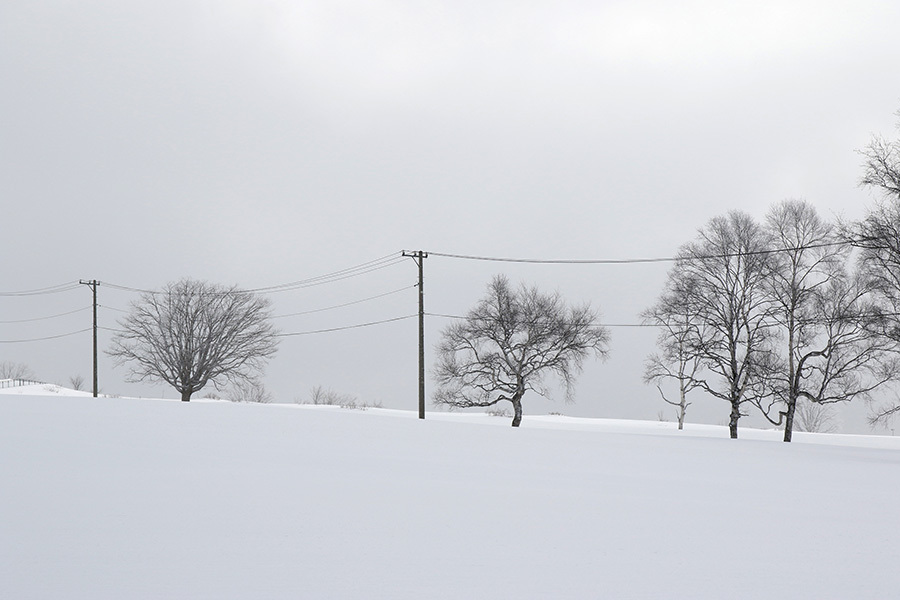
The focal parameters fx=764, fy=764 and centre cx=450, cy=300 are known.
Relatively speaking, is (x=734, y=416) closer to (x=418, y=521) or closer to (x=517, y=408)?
(x=517, y=408)

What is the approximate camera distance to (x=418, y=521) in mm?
10633

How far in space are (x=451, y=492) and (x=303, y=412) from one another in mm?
17110

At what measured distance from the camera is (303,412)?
96.4ft

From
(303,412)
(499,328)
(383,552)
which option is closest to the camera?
(383,552)

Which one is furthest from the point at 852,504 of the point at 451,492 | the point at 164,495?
the point at 164,495

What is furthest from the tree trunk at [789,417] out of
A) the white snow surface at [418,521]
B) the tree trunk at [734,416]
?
the white snow surface at [418,521]

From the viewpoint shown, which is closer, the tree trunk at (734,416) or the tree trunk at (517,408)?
the tree trunk at (734,416)

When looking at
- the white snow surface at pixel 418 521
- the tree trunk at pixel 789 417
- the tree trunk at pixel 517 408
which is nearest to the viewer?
the white snow surface at pixel 418 521

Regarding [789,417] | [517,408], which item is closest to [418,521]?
[789,417]

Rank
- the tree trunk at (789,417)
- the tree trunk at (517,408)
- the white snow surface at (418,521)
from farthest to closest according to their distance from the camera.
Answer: the tree trunk at (517,408), the tree trunk at (789,417), the white snow surface at (418,521)

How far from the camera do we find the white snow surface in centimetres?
757

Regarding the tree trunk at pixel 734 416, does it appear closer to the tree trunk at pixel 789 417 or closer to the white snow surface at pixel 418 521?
the tree trunk at pixel 789 417

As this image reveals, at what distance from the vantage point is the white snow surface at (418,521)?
24.8ft

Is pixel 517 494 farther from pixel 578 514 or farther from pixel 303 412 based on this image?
pixel 303 412
